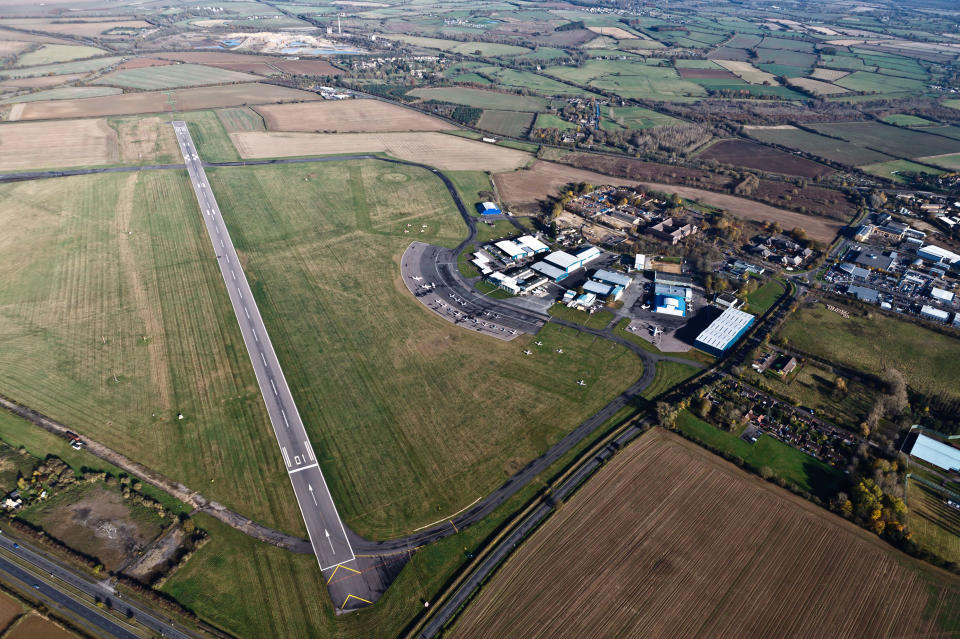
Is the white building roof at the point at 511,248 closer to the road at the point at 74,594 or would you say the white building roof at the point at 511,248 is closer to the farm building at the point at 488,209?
the farm building at the point at 488,209

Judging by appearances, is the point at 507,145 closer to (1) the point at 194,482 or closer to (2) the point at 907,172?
(2) the point at 907,172

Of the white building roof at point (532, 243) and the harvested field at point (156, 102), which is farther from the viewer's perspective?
the harvested field at point (156, 102)

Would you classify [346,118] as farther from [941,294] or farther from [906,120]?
[906,120]

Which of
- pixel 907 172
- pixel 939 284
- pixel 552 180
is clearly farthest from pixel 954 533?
pixel 907 172

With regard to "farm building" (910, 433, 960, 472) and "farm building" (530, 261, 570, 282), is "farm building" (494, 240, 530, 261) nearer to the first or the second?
"farm building" (530, 261, 570, 282)

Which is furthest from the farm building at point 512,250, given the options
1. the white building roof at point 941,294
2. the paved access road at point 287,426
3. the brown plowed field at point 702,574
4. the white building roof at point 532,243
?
the white building roof at point 941,294
